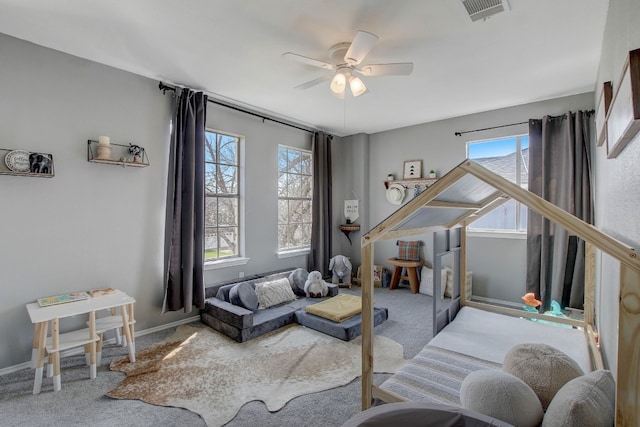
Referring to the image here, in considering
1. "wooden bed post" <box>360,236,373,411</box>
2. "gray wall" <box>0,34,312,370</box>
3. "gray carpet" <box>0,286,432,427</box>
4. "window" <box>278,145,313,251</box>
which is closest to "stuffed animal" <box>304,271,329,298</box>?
"window" <box>278,145,313,251</box>

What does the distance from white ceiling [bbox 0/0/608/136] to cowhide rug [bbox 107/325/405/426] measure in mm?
2745

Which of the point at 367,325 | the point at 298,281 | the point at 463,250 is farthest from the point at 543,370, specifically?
the point at 298,281

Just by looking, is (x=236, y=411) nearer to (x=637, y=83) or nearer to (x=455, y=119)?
(x=637, y=83)

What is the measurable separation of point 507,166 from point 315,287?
3245 millimetres

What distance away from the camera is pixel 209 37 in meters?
2.45

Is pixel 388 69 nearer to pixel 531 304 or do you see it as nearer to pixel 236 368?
pixel 236 368

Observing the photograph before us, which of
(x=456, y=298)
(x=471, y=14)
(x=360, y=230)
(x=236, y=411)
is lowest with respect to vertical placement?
(x=236, y=411)

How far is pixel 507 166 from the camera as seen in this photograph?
4.31 m

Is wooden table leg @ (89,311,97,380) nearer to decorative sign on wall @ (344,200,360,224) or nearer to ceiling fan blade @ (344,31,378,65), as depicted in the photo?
ceiling fan blade @ (344,31,378,65)

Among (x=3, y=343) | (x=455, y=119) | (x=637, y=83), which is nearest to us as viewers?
(x=637, y=83)

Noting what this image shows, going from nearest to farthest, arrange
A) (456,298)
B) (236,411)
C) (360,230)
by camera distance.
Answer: (236,411), (456,298), (360,230)

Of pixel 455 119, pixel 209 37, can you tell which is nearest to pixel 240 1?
pixel 209 37

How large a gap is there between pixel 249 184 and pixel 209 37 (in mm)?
2087

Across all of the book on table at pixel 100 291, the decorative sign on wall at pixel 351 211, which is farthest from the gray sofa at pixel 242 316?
the decorative sign on wall at pixel 351 211
